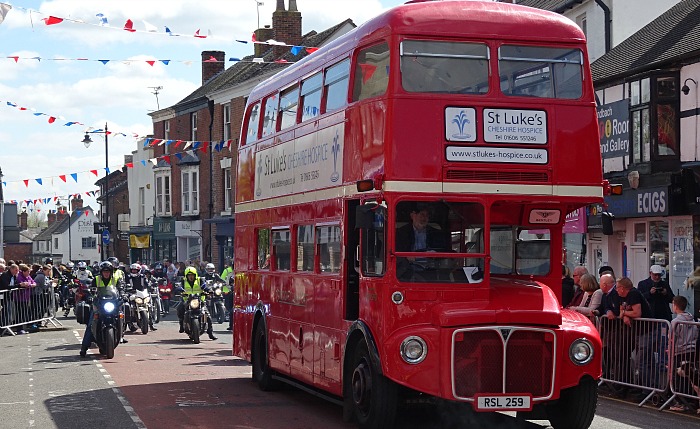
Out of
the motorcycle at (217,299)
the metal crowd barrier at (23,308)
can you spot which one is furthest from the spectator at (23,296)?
the motorcycle at (217,299)

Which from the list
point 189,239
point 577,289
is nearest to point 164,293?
point 189,239

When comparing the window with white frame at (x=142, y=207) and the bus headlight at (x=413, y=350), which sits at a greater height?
the window with white frame at (x=142, y=207)

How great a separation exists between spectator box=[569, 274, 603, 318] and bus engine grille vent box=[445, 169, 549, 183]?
5399 millimetres

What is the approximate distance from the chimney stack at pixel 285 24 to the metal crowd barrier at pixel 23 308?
1958cm

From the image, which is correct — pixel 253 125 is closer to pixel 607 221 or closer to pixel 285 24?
pixel 607 221

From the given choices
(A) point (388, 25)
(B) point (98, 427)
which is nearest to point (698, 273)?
(A) point (388, 25)

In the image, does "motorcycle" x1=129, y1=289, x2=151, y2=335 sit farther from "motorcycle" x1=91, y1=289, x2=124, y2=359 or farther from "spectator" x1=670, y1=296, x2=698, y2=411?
"spectator" x1=670, y1=296, x2=698, y2=411

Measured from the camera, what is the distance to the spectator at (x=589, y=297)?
1612 centimetres

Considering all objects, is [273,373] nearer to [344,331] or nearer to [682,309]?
[344,331]

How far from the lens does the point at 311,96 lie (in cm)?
1406

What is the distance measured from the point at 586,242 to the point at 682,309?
15841mm

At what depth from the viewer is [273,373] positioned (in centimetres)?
1591

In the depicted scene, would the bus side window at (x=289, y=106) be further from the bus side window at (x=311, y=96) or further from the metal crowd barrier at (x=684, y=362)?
the metal crowd barrier at (x=684, y=362)

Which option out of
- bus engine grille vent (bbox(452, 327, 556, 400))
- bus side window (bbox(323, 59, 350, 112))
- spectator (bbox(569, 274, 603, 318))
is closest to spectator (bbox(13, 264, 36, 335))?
spectator (bbox(569, 274, 603, 318))
